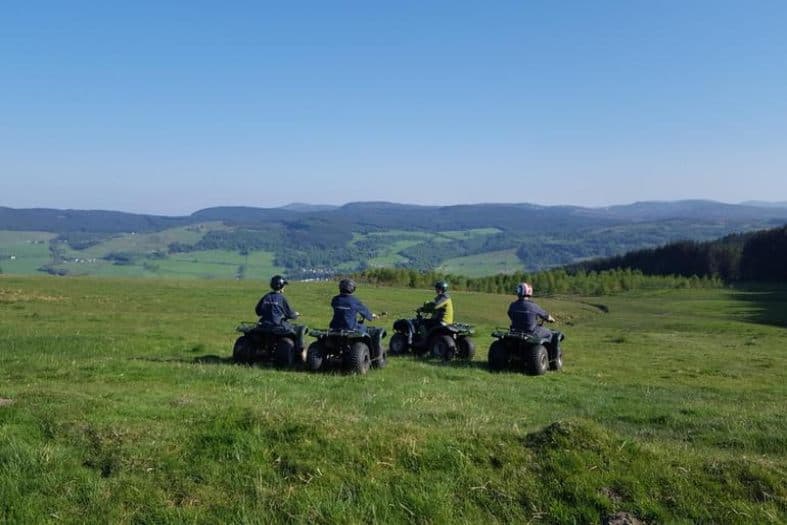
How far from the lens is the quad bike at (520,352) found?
1795 centimetres

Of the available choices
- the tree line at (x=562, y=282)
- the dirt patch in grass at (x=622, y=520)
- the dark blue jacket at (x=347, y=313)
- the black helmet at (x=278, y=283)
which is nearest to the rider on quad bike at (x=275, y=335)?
the black helmet at (x=278, y=283)

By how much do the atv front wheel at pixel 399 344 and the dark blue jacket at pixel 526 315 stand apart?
13.9ft

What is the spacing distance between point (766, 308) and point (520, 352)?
2722 inches

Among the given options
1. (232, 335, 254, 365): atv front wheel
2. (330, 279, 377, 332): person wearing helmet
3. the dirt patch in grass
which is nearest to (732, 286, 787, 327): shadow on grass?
(330, 279, 377, 332): person wearing helmet

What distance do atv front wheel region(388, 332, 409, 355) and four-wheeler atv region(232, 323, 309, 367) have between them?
5077 millimetres

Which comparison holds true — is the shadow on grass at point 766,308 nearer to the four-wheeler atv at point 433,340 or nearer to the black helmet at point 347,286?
the four-wheeler atv at point 433,340

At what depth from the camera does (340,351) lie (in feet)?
53.8

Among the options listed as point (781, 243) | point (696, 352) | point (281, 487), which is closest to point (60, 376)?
point (281, 487)

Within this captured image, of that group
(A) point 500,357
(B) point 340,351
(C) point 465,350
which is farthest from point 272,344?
(C) point 465,350

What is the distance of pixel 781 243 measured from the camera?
137000 millimetres

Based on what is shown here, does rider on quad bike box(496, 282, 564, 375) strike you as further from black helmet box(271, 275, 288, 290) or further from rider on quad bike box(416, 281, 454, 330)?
black helmet box(271, 275, 288, 290)

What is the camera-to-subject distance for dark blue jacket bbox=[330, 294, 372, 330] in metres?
16.6

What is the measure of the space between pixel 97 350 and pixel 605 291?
113 meters

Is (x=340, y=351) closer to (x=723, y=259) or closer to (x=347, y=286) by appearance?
(x=347, y=286)
